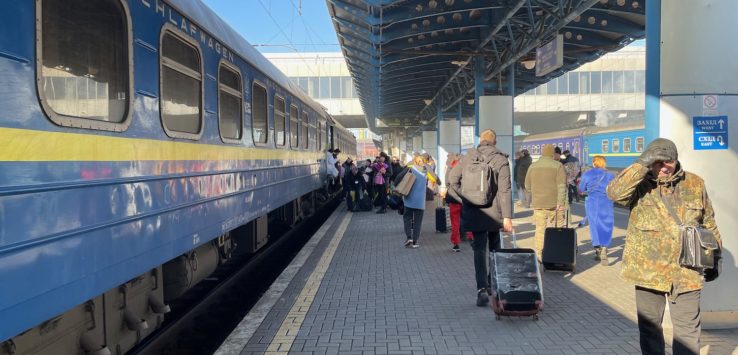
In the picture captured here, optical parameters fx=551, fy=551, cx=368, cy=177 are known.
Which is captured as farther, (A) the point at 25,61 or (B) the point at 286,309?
(B) the point at 286,309

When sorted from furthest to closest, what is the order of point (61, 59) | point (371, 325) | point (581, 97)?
point (581, 97) < point (371, 325) < point (61, 59)

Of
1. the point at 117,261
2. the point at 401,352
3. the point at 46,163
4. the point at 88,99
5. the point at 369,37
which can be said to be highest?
the point at 369,37

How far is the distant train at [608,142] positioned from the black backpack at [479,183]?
54.8ft

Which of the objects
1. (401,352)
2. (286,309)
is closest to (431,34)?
(286,309)

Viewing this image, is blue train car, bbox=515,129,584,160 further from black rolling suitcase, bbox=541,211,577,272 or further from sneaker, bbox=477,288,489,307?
sneaker, bbox=477,288,489,307

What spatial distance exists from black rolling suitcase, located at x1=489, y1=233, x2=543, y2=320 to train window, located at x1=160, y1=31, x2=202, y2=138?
120 inches

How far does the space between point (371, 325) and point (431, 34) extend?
26.7 ft

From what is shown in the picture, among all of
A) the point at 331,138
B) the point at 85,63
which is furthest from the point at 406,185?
the point at 331,138

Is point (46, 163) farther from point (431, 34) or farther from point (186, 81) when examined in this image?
point (431, 34)

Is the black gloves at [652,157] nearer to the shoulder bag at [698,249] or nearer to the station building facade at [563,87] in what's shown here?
the shoulder bag at [698,249]

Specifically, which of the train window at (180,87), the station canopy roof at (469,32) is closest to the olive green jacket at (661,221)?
the train window at (180,87)

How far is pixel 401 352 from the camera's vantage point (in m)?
4.39

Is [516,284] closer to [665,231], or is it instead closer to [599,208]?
[665,231]

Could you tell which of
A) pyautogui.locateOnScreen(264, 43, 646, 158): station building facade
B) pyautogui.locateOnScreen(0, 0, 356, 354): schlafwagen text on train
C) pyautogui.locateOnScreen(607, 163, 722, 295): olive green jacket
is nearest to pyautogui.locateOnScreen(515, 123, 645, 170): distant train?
pyautogui.locateOnScreen(264, 43, 646, 158): station building facade
